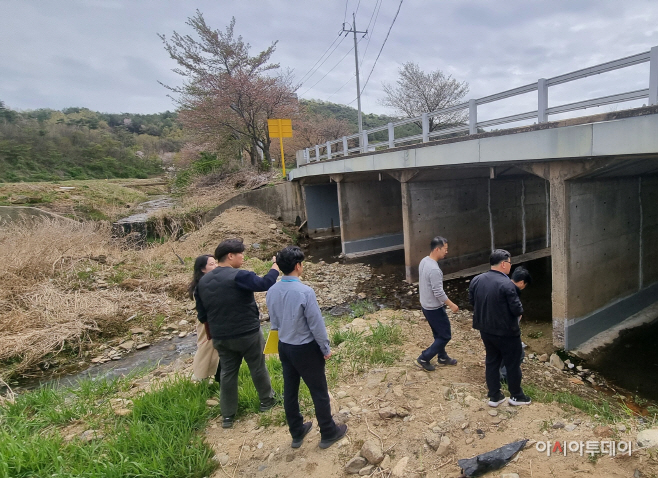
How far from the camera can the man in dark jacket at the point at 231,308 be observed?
9.82ft

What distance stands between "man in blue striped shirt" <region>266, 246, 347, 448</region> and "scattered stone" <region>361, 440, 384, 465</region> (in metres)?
0.40

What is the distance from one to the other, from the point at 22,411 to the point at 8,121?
46759 millimetres

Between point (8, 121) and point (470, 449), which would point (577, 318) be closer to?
point (470, 449)

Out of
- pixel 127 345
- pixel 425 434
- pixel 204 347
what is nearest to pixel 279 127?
pixel 127 345

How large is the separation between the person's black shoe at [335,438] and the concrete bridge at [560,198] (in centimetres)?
530

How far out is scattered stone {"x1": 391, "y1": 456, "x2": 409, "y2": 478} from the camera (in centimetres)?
255

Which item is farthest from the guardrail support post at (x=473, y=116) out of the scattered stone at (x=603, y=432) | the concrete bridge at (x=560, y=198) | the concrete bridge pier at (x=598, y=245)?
the scattered stone at (x=603, y=432)

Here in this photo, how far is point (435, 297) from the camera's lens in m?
4.12

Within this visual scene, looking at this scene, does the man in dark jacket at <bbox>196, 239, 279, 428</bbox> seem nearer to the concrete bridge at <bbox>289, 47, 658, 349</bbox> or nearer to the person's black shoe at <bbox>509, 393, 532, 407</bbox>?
the person's black shoe at <bbox>509, 393, 532, 407</bbox>

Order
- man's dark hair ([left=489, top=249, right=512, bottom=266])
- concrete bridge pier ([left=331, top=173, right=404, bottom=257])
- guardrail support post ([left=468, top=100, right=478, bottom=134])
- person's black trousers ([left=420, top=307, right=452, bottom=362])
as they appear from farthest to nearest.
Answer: concrete bridge pier ([left=331, top=173, right=404, bottom=257]) → guardrail support post ([left=468, top=100, right=478, bottom=134]) → person's black trousers ([left=420, top=307, right=452, bottom=362]) → man's dark hair ([left=489, top=249, right=512, bottom=266])

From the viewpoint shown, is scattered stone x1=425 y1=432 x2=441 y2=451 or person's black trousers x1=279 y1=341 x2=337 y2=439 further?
scattered stone x1=425 y1=432 x2=441 y2=451

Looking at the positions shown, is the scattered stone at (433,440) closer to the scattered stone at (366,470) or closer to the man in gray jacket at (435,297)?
the scattered stone at (366,470)

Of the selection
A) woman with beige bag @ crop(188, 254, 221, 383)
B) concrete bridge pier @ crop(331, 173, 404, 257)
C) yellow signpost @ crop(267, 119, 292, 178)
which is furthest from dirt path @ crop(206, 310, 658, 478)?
yellow signpost @ crop(267, 119, 292, 178)

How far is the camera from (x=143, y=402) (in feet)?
11.5
